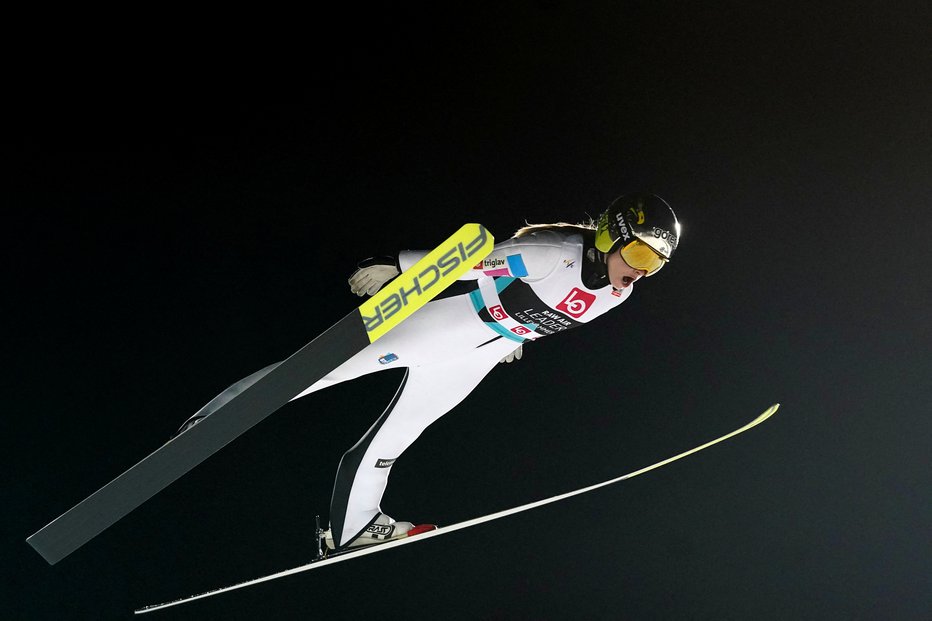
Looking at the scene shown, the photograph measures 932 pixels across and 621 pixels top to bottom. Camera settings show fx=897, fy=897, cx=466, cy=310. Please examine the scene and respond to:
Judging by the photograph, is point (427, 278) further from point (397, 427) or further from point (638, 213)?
point (397, 427)


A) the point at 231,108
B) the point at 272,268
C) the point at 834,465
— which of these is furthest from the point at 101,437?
the point at 834,465

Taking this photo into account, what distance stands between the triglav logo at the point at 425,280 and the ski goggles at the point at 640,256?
1.30ft

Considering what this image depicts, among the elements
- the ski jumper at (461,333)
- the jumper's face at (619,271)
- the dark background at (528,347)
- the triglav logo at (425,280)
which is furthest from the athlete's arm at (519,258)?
the dark background at (528,347)

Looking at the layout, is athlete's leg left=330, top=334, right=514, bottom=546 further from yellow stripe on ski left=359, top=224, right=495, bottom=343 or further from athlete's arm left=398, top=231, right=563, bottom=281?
yellow stripe on ski left=359, top=224, right=495, bottom=343

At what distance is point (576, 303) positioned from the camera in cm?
187

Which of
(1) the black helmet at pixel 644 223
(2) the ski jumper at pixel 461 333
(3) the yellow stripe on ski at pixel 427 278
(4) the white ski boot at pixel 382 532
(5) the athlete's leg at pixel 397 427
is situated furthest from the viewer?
(4) the white ski boot at pixel 382 532

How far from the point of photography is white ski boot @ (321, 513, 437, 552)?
2232 millimetres

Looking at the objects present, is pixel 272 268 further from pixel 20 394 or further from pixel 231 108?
pixel 20 394

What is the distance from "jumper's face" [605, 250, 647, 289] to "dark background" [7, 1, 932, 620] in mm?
749

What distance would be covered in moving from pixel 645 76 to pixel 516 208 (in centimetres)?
52

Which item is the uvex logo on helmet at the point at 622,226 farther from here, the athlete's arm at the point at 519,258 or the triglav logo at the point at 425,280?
the triglav logo at the point at 425,280

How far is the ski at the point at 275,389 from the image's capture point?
1.49 meters

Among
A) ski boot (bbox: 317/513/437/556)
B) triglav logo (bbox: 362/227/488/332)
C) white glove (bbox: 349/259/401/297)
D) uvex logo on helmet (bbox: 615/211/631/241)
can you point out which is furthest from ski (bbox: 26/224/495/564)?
ski boot (bbox: 317/513/437/556)

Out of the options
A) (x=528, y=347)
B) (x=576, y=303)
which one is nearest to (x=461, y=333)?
(x=576, y=303)
